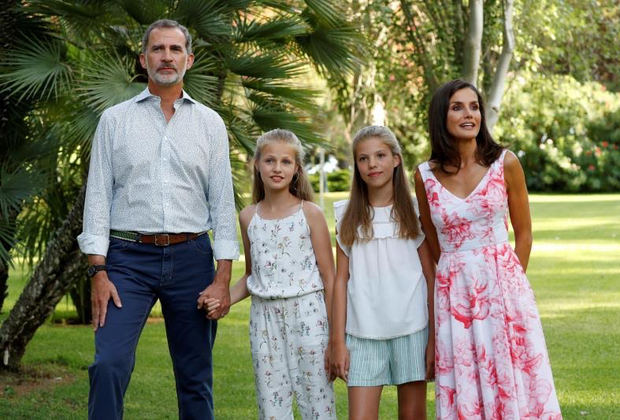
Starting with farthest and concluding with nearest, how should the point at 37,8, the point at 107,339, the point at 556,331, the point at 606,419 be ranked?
the point at 556,331
the point at 37,8
the point at 606,419
the point at 107,339

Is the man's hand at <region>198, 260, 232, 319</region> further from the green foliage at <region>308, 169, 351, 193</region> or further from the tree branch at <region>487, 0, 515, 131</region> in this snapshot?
the green foliage at <region>308, 169, 351, 193</region>

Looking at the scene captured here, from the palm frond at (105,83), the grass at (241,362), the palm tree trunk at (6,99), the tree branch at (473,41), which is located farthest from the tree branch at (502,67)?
the palm tree trunk at (6,99)

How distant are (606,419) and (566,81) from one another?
606 inches

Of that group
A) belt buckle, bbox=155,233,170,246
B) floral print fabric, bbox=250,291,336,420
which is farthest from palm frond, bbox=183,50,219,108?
floral print fabric, bbox=250,291,336,420

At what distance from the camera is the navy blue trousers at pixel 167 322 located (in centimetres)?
433

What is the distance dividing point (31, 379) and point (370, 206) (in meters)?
4.15

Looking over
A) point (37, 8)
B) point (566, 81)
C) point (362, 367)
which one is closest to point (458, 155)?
point (362, 367)

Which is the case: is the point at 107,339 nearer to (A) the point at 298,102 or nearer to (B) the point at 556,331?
(A) the point at 298,102

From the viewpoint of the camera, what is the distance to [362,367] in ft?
14.7

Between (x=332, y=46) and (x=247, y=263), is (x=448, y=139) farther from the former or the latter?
(x=332, y=46)

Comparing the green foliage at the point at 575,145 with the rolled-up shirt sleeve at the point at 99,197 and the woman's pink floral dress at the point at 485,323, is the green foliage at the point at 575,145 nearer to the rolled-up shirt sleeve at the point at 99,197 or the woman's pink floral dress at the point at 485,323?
the woman's pink floral dress at the point at 485,323

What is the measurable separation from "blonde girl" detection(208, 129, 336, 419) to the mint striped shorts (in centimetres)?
15

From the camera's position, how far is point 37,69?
23.5 feet

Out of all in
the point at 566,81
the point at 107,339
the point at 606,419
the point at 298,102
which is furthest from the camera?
the point at 566,81
